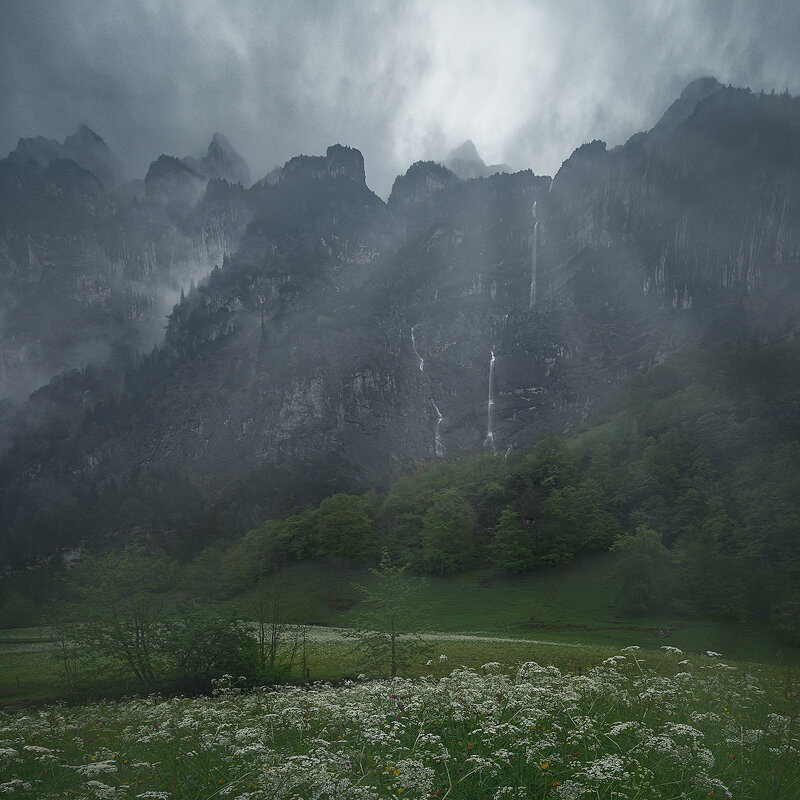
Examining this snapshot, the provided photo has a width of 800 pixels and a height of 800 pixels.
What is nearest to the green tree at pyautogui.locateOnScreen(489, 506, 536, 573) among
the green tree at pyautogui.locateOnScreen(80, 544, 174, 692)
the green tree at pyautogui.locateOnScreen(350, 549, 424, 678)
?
the green tree at pyautogui.locateOnScreen(350, 549, 424, 678)

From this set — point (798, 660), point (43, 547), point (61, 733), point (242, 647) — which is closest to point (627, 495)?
point (798, 660)

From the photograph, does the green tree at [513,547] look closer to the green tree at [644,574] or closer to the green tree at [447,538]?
the green tree at [447,538]

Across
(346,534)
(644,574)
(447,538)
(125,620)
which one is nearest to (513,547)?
(447,538)

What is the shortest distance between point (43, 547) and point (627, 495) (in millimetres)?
170780

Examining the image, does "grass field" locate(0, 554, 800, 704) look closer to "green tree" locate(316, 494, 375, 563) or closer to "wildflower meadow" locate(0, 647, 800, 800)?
"green tree" locate(316, 494, 375, 563)

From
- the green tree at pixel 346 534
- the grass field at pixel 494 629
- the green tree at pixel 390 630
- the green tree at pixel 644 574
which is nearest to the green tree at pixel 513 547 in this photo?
the grass field at pixel 494 629

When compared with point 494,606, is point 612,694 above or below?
above

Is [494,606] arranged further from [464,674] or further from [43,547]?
[43,547]

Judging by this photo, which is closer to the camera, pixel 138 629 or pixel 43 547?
pixel 138 629

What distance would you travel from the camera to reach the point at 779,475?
60344 millimetres

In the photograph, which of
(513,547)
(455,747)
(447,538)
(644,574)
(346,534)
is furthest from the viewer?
(346,534)

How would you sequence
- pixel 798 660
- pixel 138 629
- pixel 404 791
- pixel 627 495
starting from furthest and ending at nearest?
pixel 627 495, pixel 798 660, pixel 138 629, pixel 404 791

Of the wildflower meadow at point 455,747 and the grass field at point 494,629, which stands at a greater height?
the wildflower meadow at point 455,747

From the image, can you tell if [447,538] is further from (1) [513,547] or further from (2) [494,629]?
(2) [494,629]
